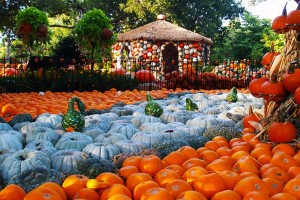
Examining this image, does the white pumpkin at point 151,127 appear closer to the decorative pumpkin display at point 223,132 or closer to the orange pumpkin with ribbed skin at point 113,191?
the decorative pumpkin display at point 223,132

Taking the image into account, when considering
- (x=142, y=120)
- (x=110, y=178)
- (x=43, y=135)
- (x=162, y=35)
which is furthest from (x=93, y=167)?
(x=162, y=35)

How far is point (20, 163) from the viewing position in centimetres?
370

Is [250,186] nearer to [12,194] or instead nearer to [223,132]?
[12,194]

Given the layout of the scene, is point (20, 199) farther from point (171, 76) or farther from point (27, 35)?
point (27, 35)

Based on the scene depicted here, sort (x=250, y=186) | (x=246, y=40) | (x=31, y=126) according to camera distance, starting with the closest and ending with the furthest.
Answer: (x=250, y=186)
(x=31, y=126)
(x=246, y=40)

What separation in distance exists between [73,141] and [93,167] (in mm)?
1169

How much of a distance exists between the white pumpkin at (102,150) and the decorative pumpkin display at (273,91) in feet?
5.14

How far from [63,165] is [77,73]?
8834mm

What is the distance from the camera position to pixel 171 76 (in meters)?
14.9

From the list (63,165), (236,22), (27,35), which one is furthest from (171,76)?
(236,22)

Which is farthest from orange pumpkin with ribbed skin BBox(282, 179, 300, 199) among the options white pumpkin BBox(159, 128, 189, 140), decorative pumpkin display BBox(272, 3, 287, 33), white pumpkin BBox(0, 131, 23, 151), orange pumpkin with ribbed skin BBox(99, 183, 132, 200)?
white pumpkin BBox(0, 131, 23, 151)

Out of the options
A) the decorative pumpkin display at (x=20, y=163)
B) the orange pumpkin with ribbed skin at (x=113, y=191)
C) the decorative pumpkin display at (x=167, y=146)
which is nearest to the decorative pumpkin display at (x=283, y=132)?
the decorative pumpkin display at (x=167, y=146)

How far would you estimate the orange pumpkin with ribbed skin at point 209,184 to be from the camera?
2.91 m

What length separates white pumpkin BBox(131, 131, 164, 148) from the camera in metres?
4.77
